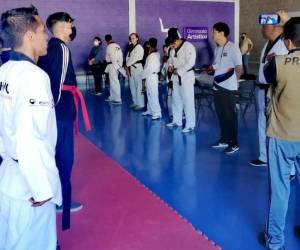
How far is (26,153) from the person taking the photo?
1.62 m

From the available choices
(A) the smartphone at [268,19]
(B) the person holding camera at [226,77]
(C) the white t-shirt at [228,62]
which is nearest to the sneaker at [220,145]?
(B) the person holding camera at [226,77]

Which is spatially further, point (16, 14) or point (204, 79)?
point (204, 79)

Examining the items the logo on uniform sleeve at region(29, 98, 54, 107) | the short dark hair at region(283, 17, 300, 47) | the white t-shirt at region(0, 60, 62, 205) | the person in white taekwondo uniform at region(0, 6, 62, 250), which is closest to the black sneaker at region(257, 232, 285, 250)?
the short dark hair at region(283, 17, 300, 47)

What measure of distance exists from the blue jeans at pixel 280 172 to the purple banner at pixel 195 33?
38.6 ft

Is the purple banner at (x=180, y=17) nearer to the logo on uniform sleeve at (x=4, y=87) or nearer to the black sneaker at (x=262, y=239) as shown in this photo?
the black sneaker at (x=262, y=239)

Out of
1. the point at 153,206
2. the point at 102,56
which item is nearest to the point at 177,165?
the point at 153,206

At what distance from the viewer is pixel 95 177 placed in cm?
436

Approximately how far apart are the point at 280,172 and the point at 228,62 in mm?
2887

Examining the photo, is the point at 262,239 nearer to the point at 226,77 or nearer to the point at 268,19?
the point at 268,19

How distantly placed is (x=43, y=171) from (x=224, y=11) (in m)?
13.8

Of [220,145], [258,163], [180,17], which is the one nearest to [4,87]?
[258,163]

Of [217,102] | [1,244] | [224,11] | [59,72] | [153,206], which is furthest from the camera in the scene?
[224,11]

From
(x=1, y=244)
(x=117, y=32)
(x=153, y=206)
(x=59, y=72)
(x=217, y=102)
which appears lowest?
(x=153, y=206)

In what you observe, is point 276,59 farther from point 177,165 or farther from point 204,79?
point 204,79
